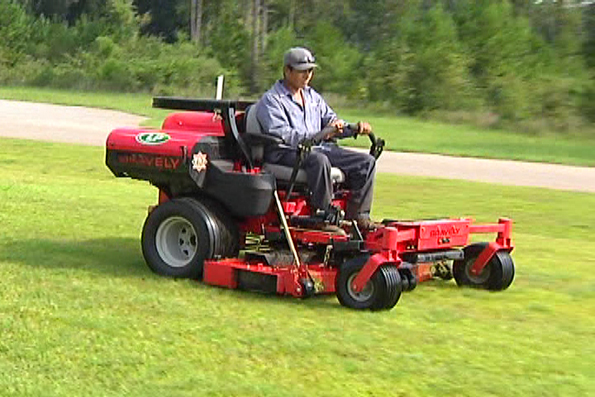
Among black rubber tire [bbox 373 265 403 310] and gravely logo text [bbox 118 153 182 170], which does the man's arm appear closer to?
gravely logo text [bbox 118 153 182 170]

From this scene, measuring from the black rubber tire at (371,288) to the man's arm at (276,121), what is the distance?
1.22 meters

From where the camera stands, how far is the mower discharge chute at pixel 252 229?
7.82m

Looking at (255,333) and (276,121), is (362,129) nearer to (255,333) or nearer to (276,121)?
(276,121)

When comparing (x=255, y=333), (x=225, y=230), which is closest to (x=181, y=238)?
(x=225, y=230)

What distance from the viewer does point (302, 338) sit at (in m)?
6.56

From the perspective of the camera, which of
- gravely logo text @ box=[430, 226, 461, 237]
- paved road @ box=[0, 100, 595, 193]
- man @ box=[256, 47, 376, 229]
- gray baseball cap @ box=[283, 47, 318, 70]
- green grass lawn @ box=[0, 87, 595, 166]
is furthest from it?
green grass lawn @ box=[0, 87, 595, 166]

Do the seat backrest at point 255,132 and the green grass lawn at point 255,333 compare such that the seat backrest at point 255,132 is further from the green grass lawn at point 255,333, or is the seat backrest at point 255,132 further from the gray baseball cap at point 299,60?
the green grass lawn at point 255,333

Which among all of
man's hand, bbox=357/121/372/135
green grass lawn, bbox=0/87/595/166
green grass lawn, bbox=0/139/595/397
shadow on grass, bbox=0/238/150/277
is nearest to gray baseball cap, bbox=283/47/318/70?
man's hand, bbox=357/121/372/135

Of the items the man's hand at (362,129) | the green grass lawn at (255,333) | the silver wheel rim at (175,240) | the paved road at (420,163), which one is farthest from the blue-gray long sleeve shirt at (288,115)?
the paved road at (420,163)

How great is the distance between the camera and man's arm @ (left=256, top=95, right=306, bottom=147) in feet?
27.4

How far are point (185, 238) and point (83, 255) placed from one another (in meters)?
1.06

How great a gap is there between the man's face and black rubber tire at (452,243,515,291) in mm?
1793

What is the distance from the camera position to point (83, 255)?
9156mm

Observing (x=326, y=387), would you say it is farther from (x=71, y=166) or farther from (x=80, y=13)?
(x=80, y=13)
